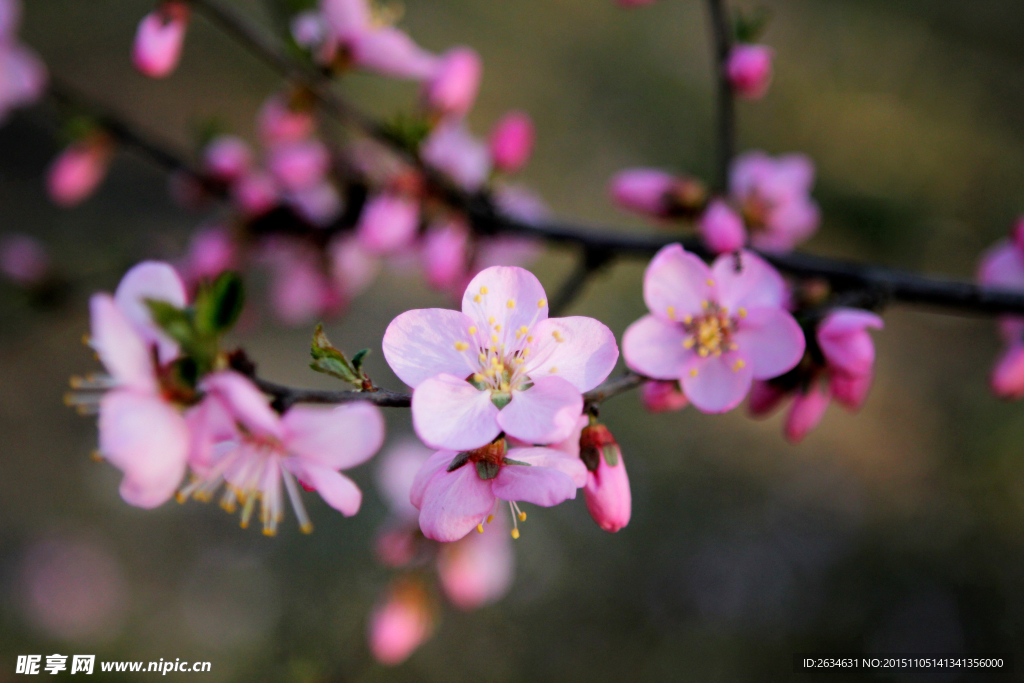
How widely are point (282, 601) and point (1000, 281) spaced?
96.9 inches

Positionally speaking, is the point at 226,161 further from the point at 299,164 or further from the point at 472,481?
the point at 472,481

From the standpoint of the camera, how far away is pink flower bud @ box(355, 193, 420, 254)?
4.27ft

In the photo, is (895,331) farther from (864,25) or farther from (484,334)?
(484,334)

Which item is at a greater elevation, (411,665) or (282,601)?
(282,601)

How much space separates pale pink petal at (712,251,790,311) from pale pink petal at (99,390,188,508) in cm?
72

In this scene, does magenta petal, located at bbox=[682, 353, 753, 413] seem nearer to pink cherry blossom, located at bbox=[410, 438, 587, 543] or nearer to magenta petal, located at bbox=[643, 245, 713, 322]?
magenta petal, located at bbox=[643, 245, 713, 322]

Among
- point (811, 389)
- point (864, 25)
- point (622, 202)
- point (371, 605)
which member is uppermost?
point (864, 25)

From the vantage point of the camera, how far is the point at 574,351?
75 cm

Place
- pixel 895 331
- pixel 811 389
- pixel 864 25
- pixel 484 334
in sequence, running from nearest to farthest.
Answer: pixel 484 334 → pixel 811 389 → pixel 895 331 → pixel 864 25

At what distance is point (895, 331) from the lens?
3.00 m

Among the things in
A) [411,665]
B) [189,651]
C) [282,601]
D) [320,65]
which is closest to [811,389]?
[320,65]

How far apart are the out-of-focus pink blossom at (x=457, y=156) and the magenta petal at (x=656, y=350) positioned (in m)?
0.76

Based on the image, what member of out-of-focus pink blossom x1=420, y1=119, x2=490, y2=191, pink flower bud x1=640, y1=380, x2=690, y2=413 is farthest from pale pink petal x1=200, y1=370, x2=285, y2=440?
out-of-focus pink blossom x1=420, y1=119, x2=490, y2=191

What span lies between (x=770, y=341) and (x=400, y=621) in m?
1.15
